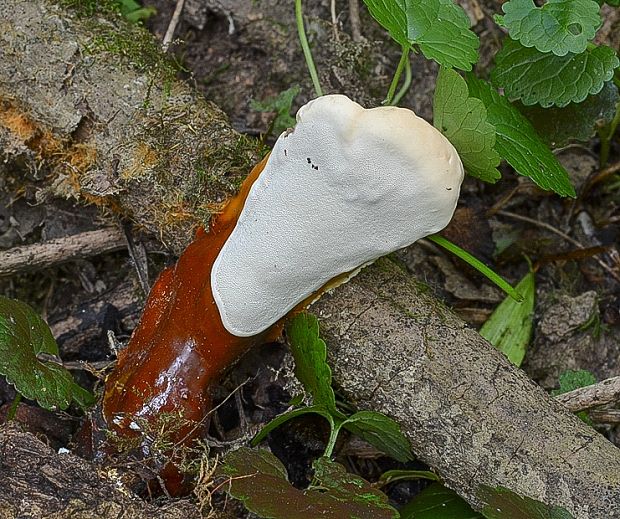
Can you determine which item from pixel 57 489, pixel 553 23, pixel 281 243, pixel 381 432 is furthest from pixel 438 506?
pixel 553 23

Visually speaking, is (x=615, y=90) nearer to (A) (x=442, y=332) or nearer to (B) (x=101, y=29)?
(A) (x=442, y=332)

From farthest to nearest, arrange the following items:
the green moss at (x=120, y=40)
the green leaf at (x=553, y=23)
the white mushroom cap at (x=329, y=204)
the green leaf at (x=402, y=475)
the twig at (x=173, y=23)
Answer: the twig at (x=173, y=23) < the green moss at (x=120, y=40) < the green leaf at (x=402, y=475) < the green leaf at (x=553, y=23) < the white mushroom cap at (x=329, y=204)

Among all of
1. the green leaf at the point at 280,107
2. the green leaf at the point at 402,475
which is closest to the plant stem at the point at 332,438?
the green leaf at the point at 402,475

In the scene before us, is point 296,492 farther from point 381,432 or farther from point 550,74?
point 550,74

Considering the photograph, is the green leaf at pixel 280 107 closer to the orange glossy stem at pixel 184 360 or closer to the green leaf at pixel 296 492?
the orange glossy stem at pixel 184 360

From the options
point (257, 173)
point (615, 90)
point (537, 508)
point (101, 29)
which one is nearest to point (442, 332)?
point (537, 508)

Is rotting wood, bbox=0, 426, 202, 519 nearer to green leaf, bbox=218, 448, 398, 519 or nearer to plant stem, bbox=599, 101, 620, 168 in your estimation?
green leaf, bbox=218, 448, 398, 519
